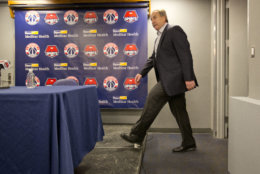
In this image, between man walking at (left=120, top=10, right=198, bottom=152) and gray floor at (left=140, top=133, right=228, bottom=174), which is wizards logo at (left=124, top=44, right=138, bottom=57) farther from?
gray floor at (left=140, top=133, right=228, bottom=174)

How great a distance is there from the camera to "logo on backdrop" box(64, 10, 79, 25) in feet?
12.1

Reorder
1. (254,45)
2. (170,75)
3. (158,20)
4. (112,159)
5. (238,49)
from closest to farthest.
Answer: (254,45) < (112,159) < (170,75) < (158,20) < (238,49)

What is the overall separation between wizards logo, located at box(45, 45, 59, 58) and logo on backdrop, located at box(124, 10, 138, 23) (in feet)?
4.03

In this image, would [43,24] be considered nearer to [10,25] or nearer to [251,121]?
[10,25]

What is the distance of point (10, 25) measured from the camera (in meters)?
3.94

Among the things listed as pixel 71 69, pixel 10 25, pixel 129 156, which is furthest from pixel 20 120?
pixel 10 25

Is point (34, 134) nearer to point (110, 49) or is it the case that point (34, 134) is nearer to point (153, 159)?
point (153, 159)

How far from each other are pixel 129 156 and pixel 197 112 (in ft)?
5.83

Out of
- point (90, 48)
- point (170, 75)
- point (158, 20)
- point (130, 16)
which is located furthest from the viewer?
point (90, 48)

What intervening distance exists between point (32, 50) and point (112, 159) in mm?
2462

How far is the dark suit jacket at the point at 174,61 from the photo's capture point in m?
2.40

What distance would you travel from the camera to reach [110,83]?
3709 mm

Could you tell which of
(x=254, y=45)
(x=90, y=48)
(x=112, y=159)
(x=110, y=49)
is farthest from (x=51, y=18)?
(x=254, y=45)

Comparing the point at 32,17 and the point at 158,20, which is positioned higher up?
the point at 32,17
